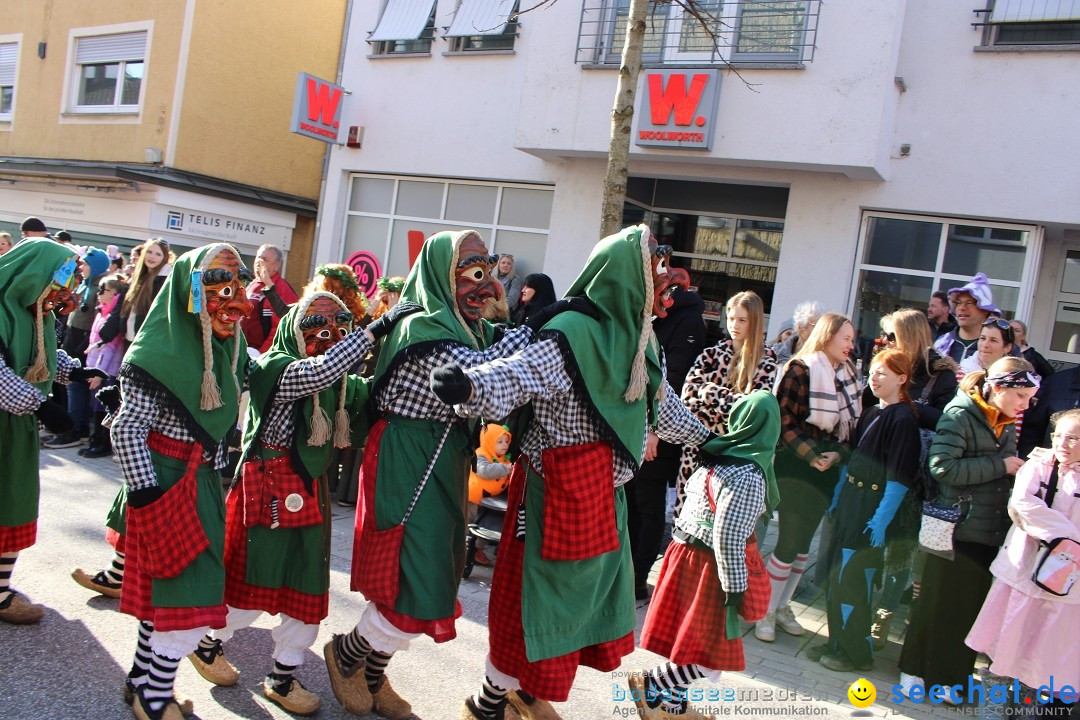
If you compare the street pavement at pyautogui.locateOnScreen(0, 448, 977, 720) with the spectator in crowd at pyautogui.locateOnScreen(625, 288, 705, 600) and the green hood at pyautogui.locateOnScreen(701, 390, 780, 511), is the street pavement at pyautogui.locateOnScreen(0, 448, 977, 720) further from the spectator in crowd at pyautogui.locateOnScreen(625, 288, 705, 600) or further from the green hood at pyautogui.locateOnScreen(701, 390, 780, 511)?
the green hood at pyautogui.locateOnScreen(701, 390, 780, 511)

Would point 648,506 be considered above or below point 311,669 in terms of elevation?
above

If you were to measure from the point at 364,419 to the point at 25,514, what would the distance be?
178cm

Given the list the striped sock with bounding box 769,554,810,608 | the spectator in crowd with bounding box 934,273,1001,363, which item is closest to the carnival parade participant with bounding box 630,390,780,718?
the striped sock with bounding box 769,554,810,608

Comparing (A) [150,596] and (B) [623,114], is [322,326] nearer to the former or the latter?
(A) [150,596]

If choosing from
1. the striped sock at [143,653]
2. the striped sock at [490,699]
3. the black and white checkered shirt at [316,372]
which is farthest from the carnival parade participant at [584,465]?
the striped sock at [143,653]

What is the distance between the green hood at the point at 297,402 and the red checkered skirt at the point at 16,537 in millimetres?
1375

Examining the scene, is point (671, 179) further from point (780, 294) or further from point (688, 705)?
point (688, 705)

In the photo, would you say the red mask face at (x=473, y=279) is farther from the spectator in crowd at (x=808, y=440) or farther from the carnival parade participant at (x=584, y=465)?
the spectator in crowd at (x=808, y=440)

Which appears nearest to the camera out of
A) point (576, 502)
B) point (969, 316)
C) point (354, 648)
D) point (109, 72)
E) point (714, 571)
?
point (576, 502)

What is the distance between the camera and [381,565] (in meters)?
3.34

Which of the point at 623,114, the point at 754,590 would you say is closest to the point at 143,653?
the point at 754,590

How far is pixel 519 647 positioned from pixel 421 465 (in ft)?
2.57

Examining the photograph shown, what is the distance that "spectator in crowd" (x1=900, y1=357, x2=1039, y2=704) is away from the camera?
15.0 feet

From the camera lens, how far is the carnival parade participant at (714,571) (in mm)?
3625
